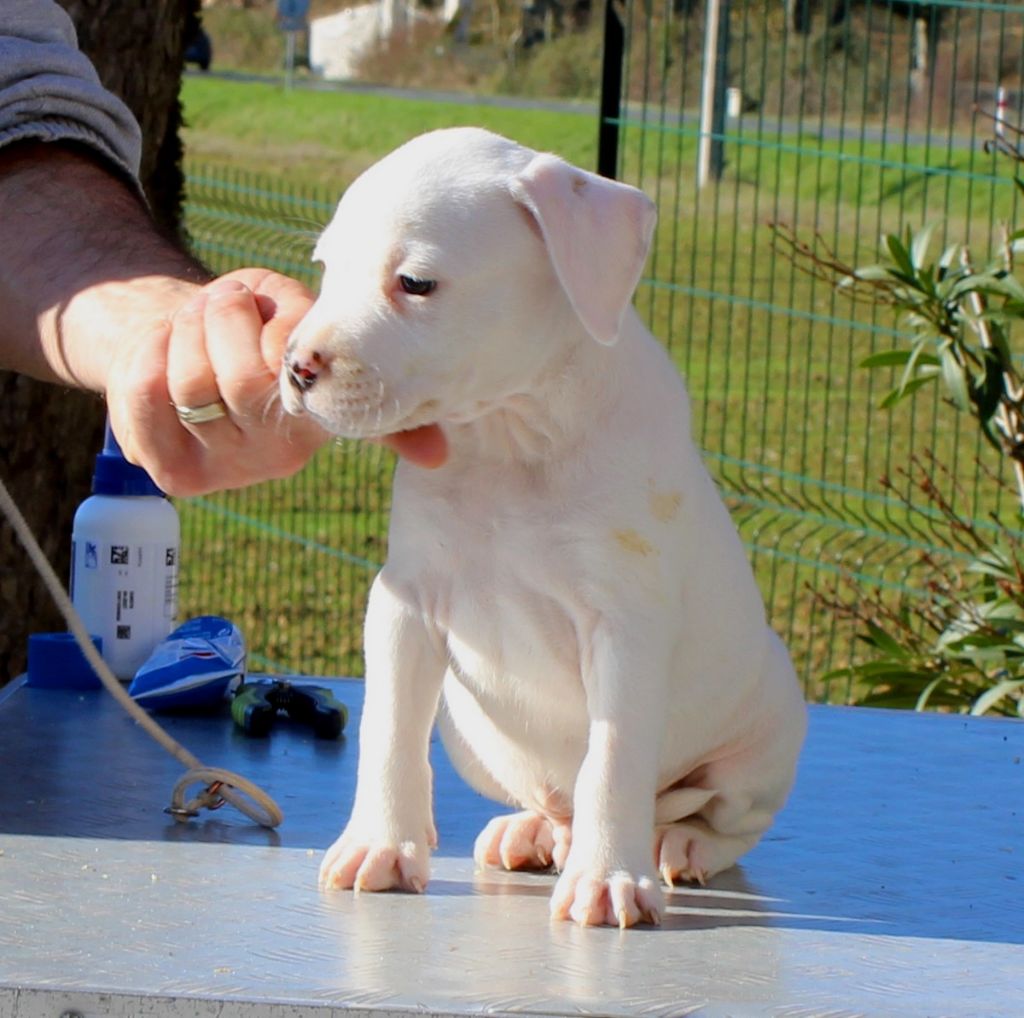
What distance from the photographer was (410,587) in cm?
192

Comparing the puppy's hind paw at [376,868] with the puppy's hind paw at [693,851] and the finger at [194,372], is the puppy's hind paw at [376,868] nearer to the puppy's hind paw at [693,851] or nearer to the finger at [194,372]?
the puppy's hind paw at [693,851]

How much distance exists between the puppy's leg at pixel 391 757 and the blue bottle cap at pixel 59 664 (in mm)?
1135

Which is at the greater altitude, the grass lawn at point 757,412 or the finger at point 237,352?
the finger at point 237,352

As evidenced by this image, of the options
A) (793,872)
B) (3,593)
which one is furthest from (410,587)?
(3,593)

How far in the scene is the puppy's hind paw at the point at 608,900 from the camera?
183 cm

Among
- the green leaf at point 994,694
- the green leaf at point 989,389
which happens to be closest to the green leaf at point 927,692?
the green leaf at point 994,694

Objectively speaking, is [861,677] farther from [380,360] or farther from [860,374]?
[860,374]

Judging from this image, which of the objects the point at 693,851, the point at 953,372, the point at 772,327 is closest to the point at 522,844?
the point at 693,851

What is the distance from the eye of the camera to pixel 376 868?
6.29 ft

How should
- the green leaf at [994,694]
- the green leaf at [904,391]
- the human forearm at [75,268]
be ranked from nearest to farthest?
the human forearm at [75,268]
the green leaf at [994,694]
the green leaf at [904,391]

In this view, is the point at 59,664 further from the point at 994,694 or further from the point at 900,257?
the point at 900,257

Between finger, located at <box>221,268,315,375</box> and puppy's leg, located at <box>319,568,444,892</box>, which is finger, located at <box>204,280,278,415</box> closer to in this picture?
finger, located at <box>221,268,315,375</box>

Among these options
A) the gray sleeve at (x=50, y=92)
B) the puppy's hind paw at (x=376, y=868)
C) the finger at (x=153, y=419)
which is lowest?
the puppy's hind paw at (x=376, y=868)

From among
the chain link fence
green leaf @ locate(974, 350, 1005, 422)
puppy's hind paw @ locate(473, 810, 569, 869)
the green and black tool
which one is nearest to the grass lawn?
the chain link fence
